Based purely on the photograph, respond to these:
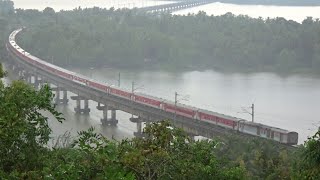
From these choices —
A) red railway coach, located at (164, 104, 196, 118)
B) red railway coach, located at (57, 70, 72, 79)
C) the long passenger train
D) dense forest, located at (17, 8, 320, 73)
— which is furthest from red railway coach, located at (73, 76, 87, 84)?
dense forest, located at (17, 8, 320, 73)

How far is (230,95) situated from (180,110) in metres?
13.5

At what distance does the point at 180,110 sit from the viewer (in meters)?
28.8

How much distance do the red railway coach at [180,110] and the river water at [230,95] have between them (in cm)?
305

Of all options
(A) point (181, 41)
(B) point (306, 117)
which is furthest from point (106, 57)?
(B) point (306, 117)

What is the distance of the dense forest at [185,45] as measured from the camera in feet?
205

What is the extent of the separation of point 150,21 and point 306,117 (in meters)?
46.5

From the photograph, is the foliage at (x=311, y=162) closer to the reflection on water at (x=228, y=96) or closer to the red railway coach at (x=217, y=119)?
the red railway coach at (x=217, y=119)

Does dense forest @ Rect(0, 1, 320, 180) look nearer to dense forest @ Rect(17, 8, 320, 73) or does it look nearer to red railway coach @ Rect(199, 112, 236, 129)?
red railway coach @ Rect(199, 112, 236, 129)

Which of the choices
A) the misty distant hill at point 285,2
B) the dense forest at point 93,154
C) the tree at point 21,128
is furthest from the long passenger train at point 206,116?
the misty distant hill at point 285,2

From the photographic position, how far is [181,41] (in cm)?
7025

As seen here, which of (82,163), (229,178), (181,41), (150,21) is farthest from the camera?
(150,21)

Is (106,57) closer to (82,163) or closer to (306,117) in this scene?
(306,117)

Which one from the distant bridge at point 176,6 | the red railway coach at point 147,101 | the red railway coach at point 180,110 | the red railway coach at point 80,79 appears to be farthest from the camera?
the distant bridge at point 176,6

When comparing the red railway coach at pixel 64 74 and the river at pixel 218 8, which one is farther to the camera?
the river at pixel 218 8
